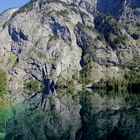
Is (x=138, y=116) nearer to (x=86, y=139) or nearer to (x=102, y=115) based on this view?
(x=102, y=115)

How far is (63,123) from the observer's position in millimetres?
109125

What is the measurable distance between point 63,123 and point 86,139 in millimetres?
34729

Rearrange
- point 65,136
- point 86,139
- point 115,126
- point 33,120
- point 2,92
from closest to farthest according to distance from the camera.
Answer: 1. point 86,139
2. point 65,136
3. point 115,126
4. point 33,120
5. point 2,92

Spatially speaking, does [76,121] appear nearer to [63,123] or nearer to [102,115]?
[63,123]

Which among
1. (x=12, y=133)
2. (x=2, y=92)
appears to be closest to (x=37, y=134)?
(x=12, y=133)

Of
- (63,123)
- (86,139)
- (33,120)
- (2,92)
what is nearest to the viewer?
(86,139)

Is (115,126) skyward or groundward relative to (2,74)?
groundward

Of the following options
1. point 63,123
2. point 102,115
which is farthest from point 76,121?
point 102,115

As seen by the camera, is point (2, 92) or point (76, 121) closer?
point (76, 121)

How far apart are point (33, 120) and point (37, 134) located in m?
31.0

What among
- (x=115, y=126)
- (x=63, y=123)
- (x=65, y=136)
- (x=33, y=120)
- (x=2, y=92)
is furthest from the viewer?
(x=2, y=92)

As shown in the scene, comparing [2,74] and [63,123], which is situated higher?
[2,74]

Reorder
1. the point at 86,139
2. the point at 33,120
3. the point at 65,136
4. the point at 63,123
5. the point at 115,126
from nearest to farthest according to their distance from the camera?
the point at 86,139
the point at 65,136
the point at 115,126
the point at 63,123
the point at 33,120

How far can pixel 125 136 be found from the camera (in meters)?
79.3
